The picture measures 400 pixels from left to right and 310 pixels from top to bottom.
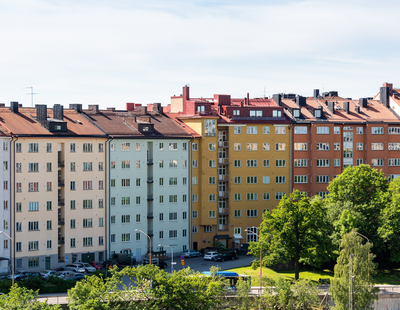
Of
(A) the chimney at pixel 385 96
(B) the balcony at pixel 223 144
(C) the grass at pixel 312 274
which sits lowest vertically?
(C) the grass at pixel 312 274

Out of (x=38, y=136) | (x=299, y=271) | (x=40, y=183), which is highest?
(x=38, y=136)

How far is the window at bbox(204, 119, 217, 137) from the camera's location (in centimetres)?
13738

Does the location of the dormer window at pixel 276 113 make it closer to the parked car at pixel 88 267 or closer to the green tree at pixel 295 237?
the green tree at pixel 295 237

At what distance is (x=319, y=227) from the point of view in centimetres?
11650

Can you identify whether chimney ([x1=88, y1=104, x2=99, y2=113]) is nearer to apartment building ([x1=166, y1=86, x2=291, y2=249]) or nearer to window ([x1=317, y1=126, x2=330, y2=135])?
apartment building ([x1=166, y1=86, x2=291, y2=249])

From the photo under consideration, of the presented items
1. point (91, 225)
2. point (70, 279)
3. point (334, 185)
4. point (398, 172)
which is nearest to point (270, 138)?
point (334, 185)

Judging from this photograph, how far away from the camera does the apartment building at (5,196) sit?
4515 inches

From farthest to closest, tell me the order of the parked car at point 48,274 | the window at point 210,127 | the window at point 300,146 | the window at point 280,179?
the window at point 300,146, the window at point 280,179, the window at point 210,127, the parked car at point 48,274

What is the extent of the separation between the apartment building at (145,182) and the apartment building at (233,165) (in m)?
3.04

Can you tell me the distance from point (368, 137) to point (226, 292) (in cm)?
6684

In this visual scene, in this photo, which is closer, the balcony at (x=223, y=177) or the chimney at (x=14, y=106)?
the chimney at (x=14, y=106)

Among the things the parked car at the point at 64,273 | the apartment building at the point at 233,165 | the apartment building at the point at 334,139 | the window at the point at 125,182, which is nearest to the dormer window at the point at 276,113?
the apartment building at the point at 233,165

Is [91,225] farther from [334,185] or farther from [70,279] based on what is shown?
[334,185]

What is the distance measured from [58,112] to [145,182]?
19.3 m
